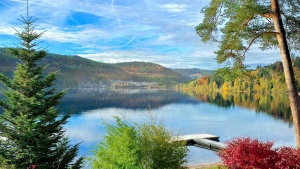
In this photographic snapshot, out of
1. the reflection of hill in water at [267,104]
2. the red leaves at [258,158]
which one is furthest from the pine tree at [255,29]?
the reflection of hill in water at [267,104]

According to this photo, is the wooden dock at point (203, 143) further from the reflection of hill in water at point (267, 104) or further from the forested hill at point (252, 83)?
the reflection of hill in water at point (267, 104)

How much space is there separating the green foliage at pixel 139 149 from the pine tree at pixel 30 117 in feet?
6.75

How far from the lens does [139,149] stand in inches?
322

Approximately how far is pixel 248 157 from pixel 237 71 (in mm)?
4067

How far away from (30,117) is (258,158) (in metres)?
6.85

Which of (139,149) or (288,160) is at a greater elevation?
(288,160)

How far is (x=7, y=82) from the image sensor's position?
1009 centimetres

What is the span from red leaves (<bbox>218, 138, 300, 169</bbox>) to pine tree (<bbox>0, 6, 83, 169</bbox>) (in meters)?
5.77

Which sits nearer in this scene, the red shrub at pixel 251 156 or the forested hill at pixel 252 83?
the red shrub at pixel 251 156

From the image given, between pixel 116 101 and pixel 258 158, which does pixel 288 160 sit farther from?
pixel 116 101

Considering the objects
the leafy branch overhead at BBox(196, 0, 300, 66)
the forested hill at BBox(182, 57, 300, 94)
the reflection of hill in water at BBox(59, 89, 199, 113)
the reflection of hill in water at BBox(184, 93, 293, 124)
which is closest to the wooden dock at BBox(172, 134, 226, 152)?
the forested hill at BBox(182, 57, 300, 94)

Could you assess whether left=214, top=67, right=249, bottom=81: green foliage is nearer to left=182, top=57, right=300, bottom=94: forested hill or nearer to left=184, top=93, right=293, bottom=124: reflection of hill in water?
left=182, top=57, right=300, bottom=94: forested hill

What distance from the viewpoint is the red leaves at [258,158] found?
619 cm

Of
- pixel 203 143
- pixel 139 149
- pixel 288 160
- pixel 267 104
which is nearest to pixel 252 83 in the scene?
pixel 203 143
